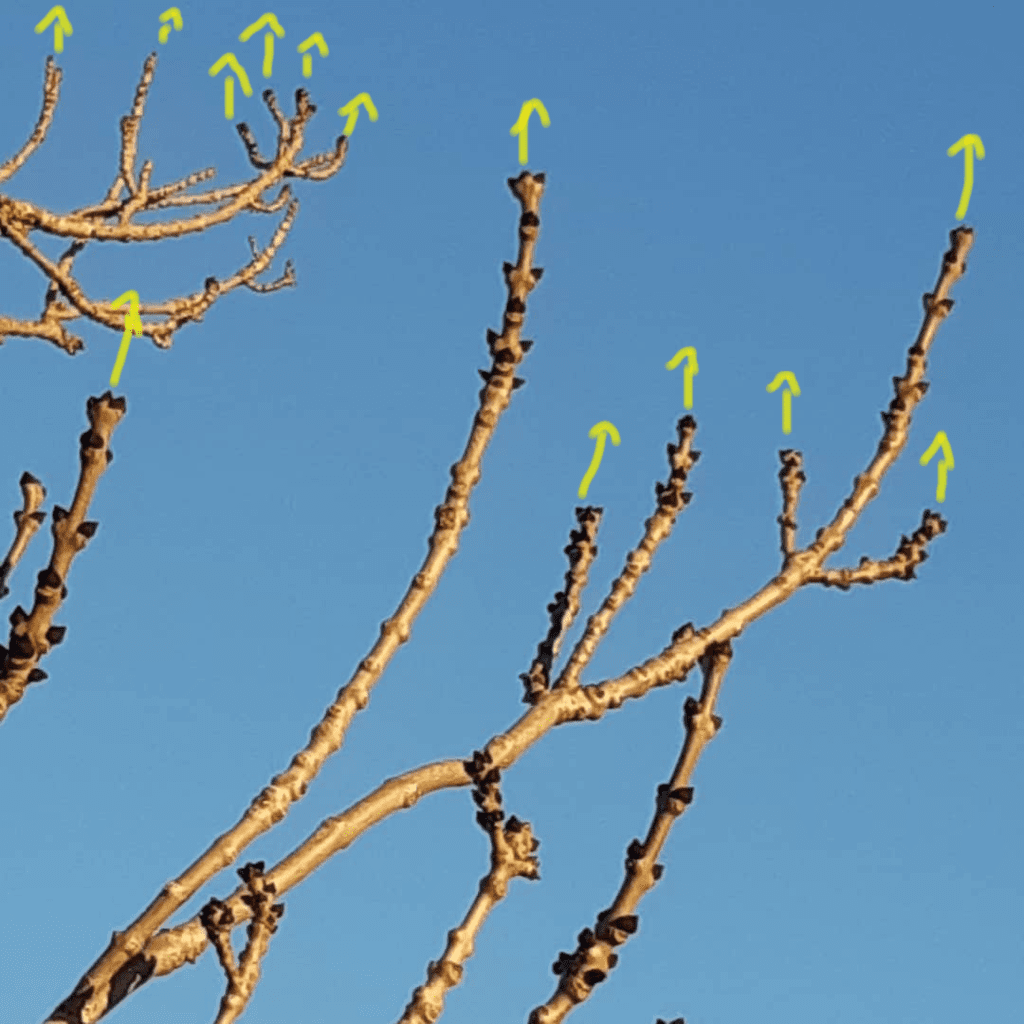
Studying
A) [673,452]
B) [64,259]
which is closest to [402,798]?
[673,452]

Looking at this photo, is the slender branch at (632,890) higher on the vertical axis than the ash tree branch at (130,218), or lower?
lower

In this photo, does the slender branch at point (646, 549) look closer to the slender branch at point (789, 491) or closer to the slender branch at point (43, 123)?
the slender branch at point (789, 491)

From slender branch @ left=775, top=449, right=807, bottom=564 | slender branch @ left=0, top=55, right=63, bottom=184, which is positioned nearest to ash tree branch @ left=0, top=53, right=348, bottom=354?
slender branch @ left=0, top=55, right=63, bottom=184

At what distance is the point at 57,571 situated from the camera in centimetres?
292

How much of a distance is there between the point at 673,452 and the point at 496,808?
1.03m

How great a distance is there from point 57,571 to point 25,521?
401 millimetres

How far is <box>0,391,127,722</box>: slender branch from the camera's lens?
281 centimetres

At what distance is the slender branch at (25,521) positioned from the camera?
323 cm

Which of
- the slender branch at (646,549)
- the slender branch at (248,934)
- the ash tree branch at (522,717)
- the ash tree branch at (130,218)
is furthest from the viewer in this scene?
the ash tree branch at (130,218)

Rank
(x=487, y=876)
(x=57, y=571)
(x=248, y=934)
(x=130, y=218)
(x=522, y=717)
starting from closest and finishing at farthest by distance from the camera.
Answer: (x=57, y=571) < (x=248, y=934) < (x=487, y=876) < (x=522, y=717) < (x=130, y=218)

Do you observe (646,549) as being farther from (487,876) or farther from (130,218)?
(130,218)

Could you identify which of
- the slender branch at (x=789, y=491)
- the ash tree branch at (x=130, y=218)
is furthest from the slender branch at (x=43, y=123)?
the slender branch at (x=789, y=491)

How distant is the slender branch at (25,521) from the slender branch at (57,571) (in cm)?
24

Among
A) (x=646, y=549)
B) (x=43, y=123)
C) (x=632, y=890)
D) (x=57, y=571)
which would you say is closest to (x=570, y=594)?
(x=646, y=549)
